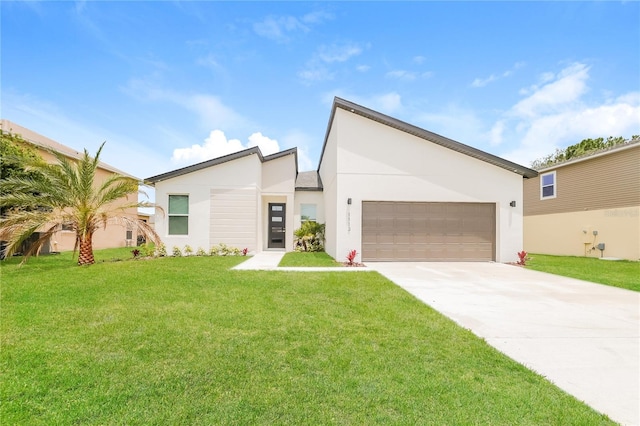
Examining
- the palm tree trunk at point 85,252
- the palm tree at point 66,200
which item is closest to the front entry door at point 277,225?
the palm tree at point 66,200

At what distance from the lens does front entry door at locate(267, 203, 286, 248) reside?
14.9 meters

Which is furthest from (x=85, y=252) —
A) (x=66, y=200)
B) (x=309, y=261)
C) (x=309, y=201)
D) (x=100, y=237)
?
(x=100, y=237)

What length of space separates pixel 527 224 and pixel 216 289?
19.5 metres

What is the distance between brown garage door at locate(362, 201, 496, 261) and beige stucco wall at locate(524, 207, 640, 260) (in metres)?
7.53

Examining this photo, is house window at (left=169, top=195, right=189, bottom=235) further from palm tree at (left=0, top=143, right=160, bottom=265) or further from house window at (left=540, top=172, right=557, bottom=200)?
Answer: house window at (left=540, top=172, right=557, bottom=200)

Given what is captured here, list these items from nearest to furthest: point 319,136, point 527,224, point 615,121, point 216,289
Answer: point 216,289 → point 319,136 → point 527,224 → point 615,121

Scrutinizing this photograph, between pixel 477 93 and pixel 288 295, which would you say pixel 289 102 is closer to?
pixel 477 93

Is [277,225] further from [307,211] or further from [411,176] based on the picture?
[411,176]

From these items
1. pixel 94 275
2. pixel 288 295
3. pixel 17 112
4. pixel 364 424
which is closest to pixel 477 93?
pixel 288 295

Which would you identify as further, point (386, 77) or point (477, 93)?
point (386, 77)

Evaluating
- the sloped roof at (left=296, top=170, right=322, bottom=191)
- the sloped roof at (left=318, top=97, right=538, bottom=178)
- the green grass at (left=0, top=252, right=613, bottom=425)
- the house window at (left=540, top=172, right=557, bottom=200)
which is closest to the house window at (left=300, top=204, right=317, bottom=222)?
the sloped roof at (left=296, top=170, right=322, bottom=191)

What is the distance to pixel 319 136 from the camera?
54.1 ft

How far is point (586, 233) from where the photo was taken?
1462 cm

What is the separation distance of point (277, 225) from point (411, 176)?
24.1 feet
